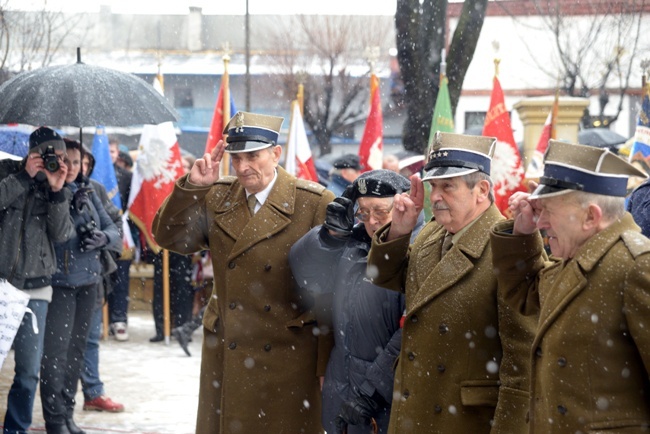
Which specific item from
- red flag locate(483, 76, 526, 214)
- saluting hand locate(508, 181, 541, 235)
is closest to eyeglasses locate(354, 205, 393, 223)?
saluting hand locate(508, 181, 541, 235)

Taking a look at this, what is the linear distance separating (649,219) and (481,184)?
3.79 ft

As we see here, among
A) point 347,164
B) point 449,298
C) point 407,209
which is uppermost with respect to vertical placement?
point 407,209

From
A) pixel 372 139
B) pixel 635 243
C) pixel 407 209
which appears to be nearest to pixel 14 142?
pixel 372 139

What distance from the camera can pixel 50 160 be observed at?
269 inches

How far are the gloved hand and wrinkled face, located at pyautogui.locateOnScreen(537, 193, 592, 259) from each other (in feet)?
14.8

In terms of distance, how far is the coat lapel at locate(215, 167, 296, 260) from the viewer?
5367 millimetres

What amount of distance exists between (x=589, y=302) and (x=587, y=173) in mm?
437

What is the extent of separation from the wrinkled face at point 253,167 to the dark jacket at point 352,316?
0.45m

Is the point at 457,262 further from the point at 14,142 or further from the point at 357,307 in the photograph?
the point at 14,142

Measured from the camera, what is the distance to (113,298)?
455 inches

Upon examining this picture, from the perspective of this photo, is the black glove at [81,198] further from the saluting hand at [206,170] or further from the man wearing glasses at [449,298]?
the man wearing glasses at [449,298]

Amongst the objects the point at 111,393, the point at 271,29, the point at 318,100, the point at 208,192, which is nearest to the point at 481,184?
the point at 208,192

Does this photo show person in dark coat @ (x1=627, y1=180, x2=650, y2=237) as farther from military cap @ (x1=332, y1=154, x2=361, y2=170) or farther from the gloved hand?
military cap @ (x1=332, y1=154, x2=361, y2=170)

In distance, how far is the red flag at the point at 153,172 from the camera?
11.5 meters
